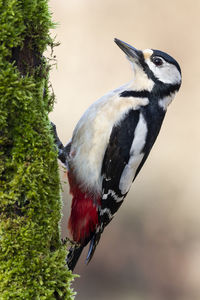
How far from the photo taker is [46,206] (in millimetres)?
1933

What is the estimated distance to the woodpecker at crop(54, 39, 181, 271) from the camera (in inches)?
110

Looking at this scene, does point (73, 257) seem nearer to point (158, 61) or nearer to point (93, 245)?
point (93, 245)

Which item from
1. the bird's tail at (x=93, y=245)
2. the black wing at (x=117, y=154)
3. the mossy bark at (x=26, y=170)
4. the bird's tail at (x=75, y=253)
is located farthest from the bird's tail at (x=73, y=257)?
the mossy bark at (x=26, y=170)

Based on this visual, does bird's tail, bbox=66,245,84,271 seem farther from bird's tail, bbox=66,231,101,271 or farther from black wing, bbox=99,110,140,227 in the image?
black wing, bbox=99,110,140,227

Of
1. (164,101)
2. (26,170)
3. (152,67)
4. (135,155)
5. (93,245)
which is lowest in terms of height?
(93,245)

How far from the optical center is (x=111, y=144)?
281 cm

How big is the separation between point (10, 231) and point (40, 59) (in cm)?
77

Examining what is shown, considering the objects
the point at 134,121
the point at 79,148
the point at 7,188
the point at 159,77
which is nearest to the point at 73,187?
the point at 79,148

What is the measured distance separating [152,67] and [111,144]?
0.62 meters

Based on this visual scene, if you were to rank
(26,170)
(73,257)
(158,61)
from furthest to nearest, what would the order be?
(158,61) → (73,257) → (26,170)

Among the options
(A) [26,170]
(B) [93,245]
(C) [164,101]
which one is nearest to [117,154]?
(C) [164,101]

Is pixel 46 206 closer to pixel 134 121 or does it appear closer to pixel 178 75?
pixel 134 121

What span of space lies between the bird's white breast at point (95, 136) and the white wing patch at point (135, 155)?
0.13 metres

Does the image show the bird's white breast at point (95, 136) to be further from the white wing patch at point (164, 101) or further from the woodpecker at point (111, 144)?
the white wing patch at point (164, 101)
